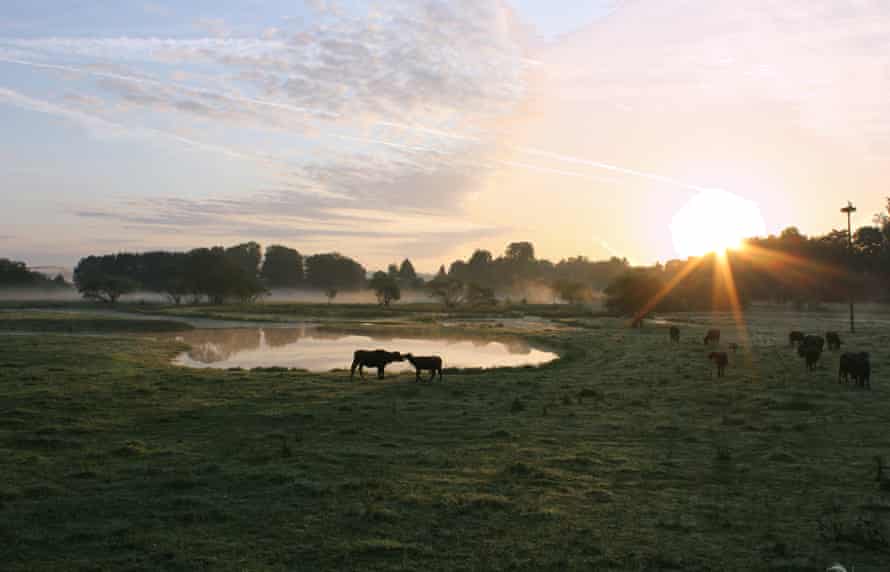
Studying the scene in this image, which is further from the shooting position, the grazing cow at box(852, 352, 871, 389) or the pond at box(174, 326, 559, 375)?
the pond at box(174, 326, 559, 375)

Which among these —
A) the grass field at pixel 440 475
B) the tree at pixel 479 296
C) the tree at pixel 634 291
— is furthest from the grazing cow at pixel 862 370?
the tree at pixel 479 296

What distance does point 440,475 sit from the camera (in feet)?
44.1

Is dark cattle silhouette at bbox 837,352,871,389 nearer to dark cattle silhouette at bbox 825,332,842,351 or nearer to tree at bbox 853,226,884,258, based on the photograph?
dark cattle silhouette at bbox 825,332,842,351

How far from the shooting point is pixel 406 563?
29.4 ft

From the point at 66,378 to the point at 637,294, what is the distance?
69.0 metres

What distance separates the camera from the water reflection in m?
39.9

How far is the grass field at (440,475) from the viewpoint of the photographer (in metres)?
9.42

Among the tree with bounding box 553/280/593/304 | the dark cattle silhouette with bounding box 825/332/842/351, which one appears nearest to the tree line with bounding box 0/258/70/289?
the tree with bounding box 553/280/593/304

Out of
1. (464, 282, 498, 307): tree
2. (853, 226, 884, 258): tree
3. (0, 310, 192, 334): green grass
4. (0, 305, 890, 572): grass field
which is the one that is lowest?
(0, 305, 890, 572): grass field

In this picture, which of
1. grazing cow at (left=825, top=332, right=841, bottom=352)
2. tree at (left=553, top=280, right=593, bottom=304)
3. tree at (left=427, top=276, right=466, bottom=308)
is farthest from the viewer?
tree at (left=553, top=280, right=593, bottom=304)

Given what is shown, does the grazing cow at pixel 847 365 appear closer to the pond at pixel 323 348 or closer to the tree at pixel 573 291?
the pond at pixel 323 348

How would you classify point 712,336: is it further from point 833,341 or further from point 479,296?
point 479,296

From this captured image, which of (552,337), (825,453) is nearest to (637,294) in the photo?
(552,337)

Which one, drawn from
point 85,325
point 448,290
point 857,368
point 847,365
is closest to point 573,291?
point 448,290
